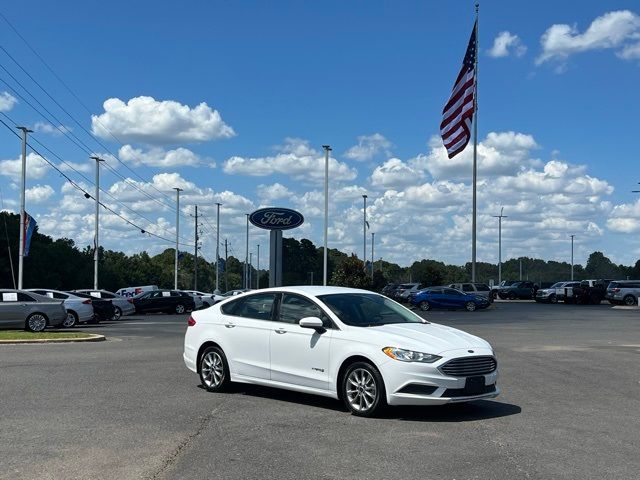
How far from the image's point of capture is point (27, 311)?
23516mm

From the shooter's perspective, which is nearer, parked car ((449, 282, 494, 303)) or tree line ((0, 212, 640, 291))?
parked car ((449, 282, 494, 303))

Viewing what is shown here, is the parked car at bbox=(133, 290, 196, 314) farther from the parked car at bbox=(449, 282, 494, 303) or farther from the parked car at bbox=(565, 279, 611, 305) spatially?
the parked car at bbox=(565, 279, 611, 305)

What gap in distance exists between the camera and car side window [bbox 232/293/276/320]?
1024 centimetres

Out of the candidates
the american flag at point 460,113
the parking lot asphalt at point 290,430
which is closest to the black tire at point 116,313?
the american flag at point 460,113

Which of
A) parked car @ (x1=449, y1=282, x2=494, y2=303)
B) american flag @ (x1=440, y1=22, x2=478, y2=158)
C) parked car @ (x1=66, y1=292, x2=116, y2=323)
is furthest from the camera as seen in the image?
parked car @ (x1=449, y1=282, x2=494, y2=303)

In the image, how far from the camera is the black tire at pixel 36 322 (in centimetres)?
2359

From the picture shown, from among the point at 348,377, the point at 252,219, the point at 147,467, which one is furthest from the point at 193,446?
the point at 252,219

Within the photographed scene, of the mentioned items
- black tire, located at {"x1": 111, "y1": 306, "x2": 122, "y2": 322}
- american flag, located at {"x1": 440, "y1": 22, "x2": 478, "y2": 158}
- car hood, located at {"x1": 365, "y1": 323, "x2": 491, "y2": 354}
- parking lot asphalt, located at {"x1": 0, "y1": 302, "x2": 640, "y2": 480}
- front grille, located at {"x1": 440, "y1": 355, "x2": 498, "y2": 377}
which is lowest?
black tire, located at {"x1": 111, "y1": 306, "x2": 122, "y2": 322}

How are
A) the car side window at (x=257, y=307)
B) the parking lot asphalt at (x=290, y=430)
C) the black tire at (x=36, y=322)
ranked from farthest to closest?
1. the black tire at (x=36, y=322)
2. the car side window at (x=257, y=307)
3. the parking lot asphalt at (x=290, y=430)

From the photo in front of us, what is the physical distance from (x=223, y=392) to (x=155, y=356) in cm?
564

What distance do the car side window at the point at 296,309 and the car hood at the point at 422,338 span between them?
898 millimetres

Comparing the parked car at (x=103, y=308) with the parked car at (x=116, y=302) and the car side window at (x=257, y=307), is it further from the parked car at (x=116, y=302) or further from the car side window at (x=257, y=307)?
the car side window at (x=257, y=307)

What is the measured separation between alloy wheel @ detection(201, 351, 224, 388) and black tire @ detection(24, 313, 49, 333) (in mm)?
14671

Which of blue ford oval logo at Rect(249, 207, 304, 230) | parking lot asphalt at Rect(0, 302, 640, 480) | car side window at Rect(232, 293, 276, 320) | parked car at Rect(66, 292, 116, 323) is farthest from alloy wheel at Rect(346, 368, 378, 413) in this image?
parked car at Rect(66, 292, 116, 323)
